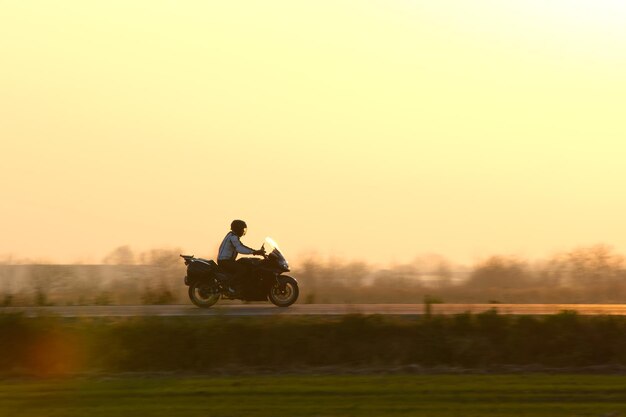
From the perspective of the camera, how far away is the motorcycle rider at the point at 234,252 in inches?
1169

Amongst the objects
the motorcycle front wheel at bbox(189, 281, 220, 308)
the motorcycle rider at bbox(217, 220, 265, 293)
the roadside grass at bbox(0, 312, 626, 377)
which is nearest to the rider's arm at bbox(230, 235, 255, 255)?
the motorcycle rider at bbox(217, 220, 265, 293)

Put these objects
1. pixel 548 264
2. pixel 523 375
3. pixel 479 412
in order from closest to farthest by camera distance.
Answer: pixel 479 412 → pixel 523 375 → pixel 548 264

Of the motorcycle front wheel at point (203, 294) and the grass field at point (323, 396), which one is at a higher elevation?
the motorcycle front wheel at point (203, 294)

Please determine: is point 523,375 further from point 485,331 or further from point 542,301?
point 542,301

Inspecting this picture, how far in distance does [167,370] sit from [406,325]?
5413 millimetres

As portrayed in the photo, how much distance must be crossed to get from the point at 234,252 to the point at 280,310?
1.95 meters

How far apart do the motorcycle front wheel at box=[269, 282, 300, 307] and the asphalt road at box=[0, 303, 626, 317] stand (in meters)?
0.18

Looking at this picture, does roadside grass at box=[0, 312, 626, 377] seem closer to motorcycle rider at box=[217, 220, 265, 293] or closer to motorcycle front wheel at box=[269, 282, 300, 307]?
motorcycle rider at box=[217, 220, 265, 293]

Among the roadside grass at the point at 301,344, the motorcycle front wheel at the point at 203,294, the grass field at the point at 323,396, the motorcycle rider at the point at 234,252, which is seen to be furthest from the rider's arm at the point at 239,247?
the grass field at the point at 323,396

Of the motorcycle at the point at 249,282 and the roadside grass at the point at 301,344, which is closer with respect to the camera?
the roadside grass at the point at 301,344

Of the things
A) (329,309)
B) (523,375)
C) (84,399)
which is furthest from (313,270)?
(84,399)

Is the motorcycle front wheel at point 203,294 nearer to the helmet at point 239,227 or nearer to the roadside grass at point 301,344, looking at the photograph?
the helmet at point 239,227

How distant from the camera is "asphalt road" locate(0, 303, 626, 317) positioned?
28688mm

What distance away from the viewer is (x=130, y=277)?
47.7 meters
